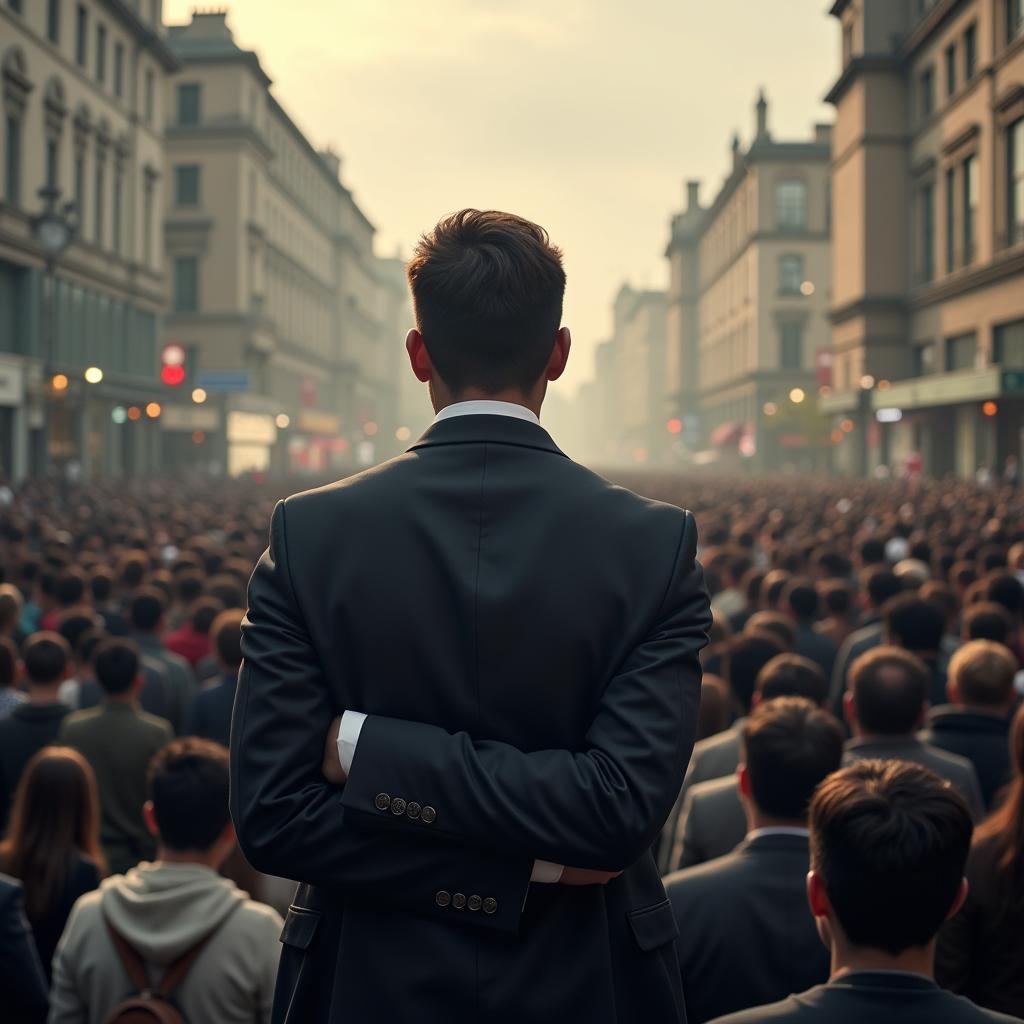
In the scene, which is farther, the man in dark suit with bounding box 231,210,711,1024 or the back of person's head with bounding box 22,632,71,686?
the back of person's head with bounding box 22,632,71,686

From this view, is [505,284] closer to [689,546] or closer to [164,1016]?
[689,546]

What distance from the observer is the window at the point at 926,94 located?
171 feet

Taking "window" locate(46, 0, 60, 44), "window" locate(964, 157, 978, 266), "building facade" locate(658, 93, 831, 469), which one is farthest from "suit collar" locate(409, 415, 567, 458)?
"building facade" locate(658, 93, 831, 469)

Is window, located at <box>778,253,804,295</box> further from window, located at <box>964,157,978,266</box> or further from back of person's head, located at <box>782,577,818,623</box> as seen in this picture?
back of person's head, located at <box>782,577,818,623</box>

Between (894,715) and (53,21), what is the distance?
153ft

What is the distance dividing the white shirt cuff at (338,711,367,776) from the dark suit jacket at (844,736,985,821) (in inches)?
130

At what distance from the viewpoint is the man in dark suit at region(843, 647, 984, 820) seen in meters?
5.40

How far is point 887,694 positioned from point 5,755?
13.5ft

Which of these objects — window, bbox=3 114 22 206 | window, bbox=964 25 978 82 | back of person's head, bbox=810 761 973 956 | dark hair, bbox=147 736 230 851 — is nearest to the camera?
back of person's head, bbox=810 761 973 956

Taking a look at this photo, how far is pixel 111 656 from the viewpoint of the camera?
6.54 metres

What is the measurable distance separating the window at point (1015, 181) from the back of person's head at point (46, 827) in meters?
40.8

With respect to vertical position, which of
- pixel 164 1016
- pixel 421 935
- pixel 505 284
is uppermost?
pixel 505 284

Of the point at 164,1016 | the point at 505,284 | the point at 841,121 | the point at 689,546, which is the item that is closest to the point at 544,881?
the point at 689,546

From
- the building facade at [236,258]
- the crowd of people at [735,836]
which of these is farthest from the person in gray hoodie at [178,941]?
the building facade at [236,258]
